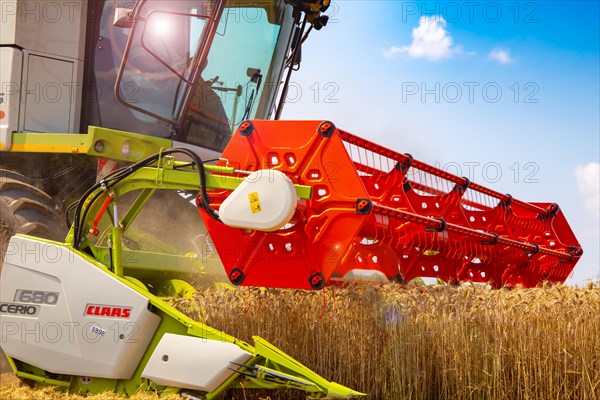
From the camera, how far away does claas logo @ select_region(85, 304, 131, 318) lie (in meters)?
3.78

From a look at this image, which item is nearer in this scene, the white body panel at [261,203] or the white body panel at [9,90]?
the white body panel at [261,203]

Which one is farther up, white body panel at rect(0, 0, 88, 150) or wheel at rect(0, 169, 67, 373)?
white body panel at rect(0, 0, 88, 150)

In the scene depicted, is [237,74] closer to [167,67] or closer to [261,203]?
[167,67]

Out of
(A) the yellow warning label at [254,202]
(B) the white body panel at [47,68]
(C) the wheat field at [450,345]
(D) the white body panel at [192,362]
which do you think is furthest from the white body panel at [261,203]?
(B) the white body panel at [47,68]

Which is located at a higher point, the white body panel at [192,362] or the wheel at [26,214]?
the wheel at [26,214]

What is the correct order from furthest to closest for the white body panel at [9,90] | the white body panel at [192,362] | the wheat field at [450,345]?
1. the white body panel at [9,90]
2. the wheat field at [450,345]
3. the white body panel at [192,362]

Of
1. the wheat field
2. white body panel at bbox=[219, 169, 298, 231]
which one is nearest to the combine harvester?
white body panel at bbox=[219, 169, 298, 231]

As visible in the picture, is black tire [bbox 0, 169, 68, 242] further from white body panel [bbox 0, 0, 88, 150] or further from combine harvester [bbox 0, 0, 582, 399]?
white body panel [bbox 0, 0, 88, 150]

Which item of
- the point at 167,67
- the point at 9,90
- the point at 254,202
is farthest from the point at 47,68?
the point at 254,202

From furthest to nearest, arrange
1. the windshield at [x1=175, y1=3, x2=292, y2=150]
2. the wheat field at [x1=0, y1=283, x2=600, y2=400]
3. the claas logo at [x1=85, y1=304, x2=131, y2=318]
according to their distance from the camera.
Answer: the windshield at [x1=175, y1=3, x2=292, y2=150]
the wheat field at [x1=0, y1=283, x2=600, y2=400]
the claas logo at [x1=85, y1=304, x2=131, y2=318]

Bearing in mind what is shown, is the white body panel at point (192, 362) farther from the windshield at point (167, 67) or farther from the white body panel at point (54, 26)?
the white body panel at point (54, 26)

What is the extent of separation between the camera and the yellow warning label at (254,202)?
144 inches

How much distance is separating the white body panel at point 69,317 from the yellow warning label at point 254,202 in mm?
745

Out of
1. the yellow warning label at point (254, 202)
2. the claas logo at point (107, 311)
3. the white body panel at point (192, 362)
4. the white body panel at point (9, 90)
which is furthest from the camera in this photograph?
the white body panel at point (9, 90)
